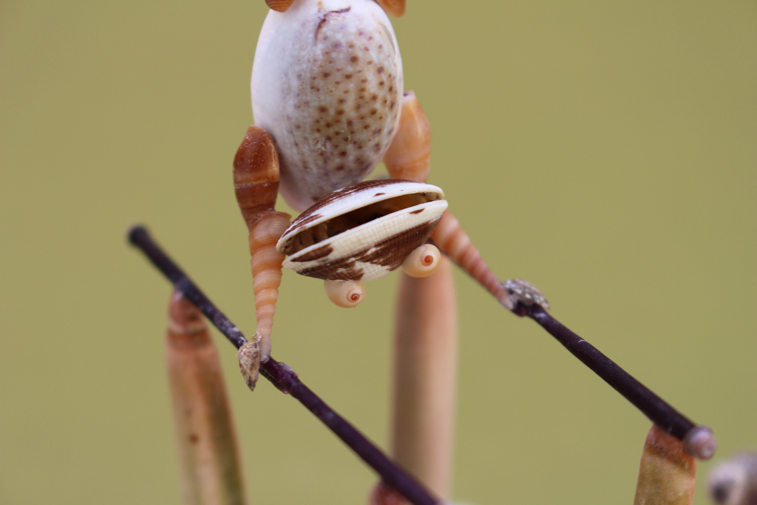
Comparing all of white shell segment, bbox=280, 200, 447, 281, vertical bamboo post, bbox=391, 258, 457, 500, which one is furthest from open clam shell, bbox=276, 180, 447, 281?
vertical bamboo post, bbox=391, 258, 457, 500

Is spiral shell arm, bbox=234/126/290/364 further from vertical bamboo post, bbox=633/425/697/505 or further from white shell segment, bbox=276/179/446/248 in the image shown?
vertical bamboo post, bbox=633/425/697/505

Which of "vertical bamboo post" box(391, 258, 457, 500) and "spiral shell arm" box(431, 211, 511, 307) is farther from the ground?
"spiral shell arm" box(431, 211, 511, 307)

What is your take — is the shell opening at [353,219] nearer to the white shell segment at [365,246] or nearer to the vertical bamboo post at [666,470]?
the white shell segment at [365,246]

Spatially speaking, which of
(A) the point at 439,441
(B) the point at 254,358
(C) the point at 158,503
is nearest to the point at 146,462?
(C) the point at 158,503

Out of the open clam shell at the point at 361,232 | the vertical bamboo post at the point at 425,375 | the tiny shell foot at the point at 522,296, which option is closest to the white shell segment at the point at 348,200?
the open clam shell at the point at 361,232

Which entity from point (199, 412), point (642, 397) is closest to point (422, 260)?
Result: point (642, 397)

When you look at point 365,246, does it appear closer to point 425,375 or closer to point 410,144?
point 410,144

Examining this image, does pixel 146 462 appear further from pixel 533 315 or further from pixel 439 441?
pixel 533 315
